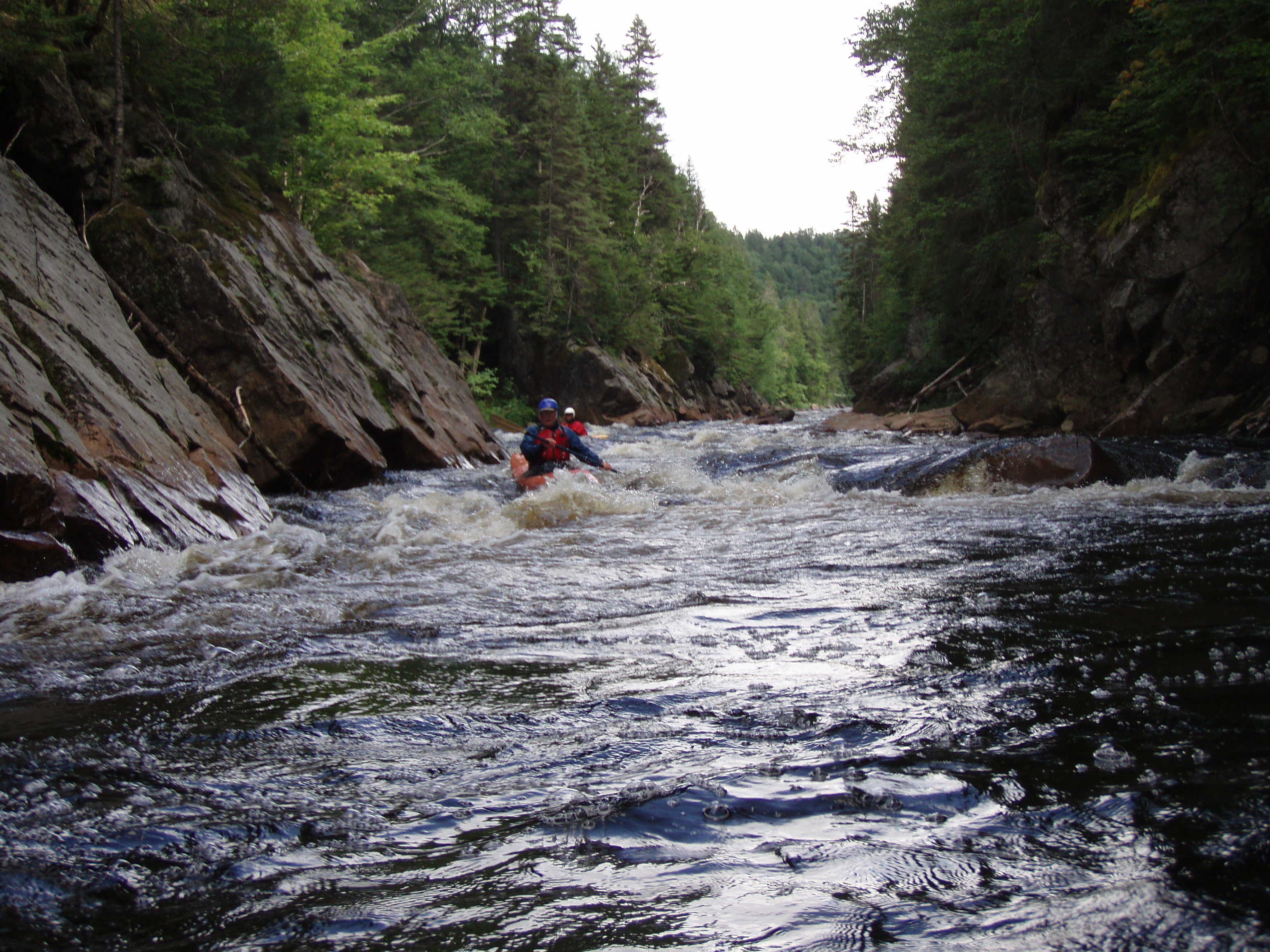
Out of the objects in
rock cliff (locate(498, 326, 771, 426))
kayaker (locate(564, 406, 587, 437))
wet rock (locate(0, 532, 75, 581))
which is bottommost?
wet rock (locate(0, 532, 75, 581))

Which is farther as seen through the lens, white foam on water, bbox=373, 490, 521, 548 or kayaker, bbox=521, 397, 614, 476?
kayaker, bbox=521, 397, 614, 476

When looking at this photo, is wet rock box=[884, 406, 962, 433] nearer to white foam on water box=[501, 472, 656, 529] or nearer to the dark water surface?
white foam on water box=[501, 472, 656, 529]

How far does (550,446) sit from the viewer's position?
12031 mm

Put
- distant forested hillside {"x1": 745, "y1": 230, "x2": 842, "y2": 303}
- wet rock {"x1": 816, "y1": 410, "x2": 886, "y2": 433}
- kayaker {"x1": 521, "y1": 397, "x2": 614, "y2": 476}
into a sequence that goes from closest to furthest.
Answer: kayaker {"x1": 521, "y1": 397, "x2": 614, "y2": 476} → wet rock {"x1": 816, "y1": 410, "x2": 886, "y2": 433} → distant forested hillside {"x1": 745, "y1": 230, "x2": 842, "y2": 303}

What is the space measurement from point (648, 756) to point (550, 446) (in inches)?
373

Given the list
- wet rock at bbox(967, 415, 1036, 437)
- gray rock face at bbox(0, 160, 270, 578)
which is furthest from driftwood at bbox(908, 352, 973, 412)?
gray rock face at bbox(0, 160, 270, 578)

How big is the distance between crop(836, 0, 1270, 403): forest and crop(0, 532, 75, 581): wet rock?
46.8 feet

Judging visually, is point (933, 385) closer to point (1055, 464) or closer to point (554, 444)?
point (1055, 464)

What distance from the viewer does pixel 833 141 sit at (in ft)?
90.4

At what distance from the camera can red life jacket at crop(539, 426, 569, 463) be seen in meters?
12.0

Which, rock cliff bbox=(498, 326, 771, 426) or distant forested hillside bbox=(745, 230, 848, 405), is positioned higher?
distant forested hillside bbox=(745, 230, 848, 405)

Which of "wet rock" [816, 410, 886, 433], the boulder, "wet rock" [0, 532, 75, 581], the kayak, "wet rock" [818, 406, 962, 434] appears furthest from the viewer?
"wet rock" [816, 410, 886, 433]

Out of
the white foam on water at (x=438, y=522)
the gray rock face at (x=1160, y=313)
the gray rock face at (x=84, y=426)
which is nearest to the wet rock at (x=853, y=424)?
the gray rock face at (x=1160, y=313)

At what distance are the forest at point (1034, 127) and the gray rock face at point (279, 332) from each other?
12.8 m
